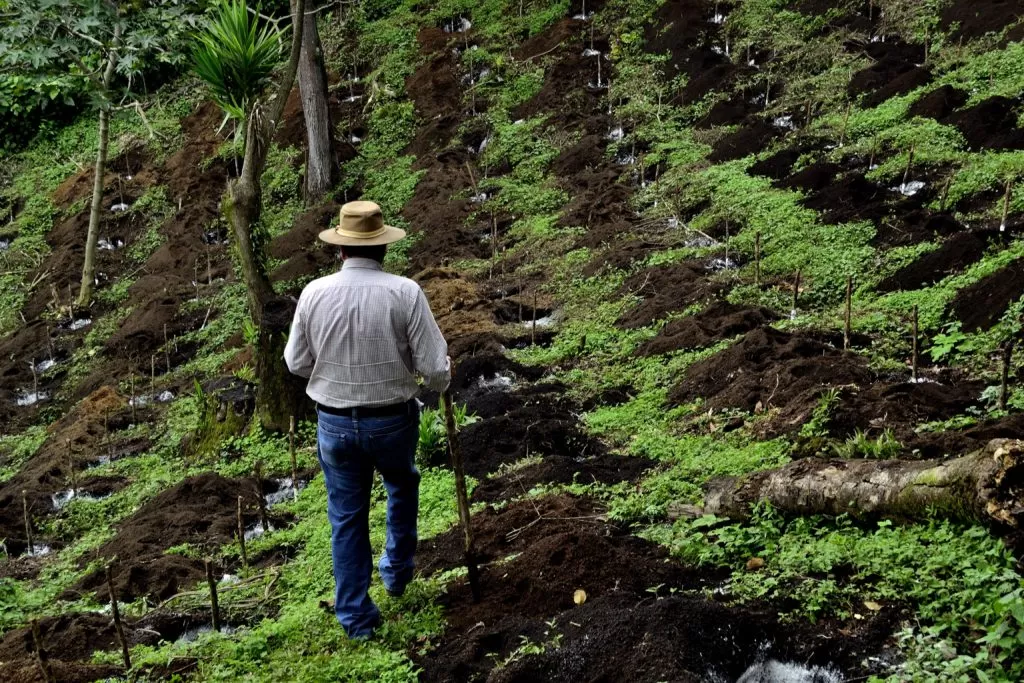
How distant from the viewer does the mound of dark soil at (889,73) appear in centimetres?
1238

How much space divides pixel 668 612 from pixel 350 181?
14.1 meters

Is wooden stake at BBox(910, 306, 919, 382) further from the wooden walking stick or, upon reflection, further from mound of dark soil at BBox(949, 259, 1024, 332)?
the wooden walking stick

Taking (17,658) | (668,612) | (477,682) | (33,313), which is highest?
(668,612)

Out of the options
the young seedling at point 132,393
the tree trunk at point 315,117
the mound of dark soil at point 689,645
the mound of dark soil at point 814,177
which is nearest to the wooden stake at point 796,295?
the mound of dark soil at point 814,177

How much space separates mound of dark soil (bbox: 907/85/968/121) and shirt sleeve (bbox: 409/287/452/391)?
9471mm

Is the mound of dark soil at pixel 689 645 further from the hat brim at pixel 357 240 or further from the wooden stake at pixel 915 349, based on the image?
the wooden stake at pixel 915 349

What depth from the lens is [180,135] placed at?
66.9 ft

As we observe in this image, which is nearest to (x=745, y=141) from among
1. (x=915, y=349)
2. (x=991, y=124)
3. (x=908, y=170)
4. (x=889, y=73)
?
(x=889, y=73)

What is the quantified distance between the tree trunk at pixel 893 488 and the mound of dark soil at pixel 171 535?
3694mm

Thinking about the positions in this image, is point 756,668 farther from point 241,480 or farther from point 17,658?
point 241,480

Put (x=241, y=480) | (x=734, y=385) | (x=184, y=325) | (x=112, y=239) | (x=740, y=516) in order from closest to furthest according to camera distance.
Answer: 1. (x=740, y=516)
2. (x=734, y=385)
3. (x=241, y=480)
4. (x=184, y=325)
5. (x=112, y=239)

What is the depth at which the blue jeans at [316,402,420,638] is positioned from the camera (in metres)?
4.20

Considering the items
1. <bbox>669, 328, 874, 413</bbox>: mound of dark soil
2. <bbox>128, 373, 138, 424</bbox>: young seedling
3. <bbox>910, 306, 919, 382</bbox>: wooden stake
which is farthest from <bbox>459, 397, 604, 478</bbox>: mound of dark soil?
<bbox>128, 373, 138, 424</bbox>: young seedling

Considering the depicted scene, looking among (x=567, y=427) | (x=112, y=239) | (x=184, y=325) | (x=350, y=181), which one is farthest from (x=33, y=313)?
(x=567, y=427)
